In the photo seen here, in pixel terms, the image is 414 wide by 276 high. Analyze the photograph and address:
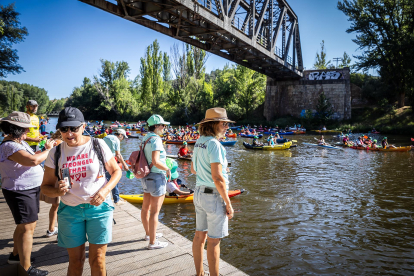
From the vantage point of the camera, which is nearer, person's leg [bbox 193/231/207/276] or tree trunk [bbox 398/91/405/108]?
person's leg [bbox 193/231/207/276]

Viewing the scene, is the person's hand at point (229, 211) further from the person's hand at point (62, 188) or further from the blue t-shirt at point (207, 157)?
the person's hand at point (62, 188)

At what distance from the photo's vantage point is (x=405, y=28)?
37.5 metres

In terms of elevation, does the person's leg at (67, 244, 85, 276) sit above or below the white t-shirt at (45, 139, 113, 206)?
A: below

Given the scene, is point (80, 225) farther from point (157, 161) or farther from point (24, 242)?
point (157, 161)

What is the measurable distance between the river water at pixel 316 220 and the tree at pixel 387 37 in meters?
28.0

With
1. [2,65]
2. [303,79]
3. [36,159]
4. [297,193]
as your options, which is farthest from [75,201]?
[303,79]

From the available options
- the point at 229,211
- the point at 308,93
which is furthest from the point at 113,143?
the point at 308,93

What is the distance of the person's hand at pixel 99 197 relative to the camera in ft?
7.63

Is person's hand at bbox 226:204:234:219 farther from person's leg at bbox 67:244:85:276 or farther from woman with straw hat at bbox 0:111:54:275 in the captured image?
woman with straw hat at bbox 0:111:54:275

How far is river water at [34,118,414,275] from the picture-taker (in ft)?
18.5

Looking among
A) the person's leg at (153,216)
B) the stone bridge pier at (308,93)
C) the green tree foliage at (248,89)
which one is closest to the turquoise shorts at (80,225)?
the person's leg at (153,216)

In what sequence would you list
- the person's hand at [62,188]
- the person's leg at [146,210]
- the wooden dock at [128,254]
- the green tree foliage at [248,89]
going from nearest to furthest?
the person's hand at [62,188], the wooden dock at [128,254], the person's leg at [146,210], the green tree foliage at [248,89]

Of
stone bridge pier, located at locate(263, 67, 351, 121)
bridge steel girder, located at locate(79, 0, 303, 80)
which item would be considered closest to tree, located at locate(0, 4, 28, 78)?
bridge steel girder, located at locate(79, 0, 303, 80)

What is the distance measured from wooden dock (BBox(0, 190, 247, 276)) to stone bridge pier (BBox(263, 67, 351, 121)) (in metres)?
40.0
